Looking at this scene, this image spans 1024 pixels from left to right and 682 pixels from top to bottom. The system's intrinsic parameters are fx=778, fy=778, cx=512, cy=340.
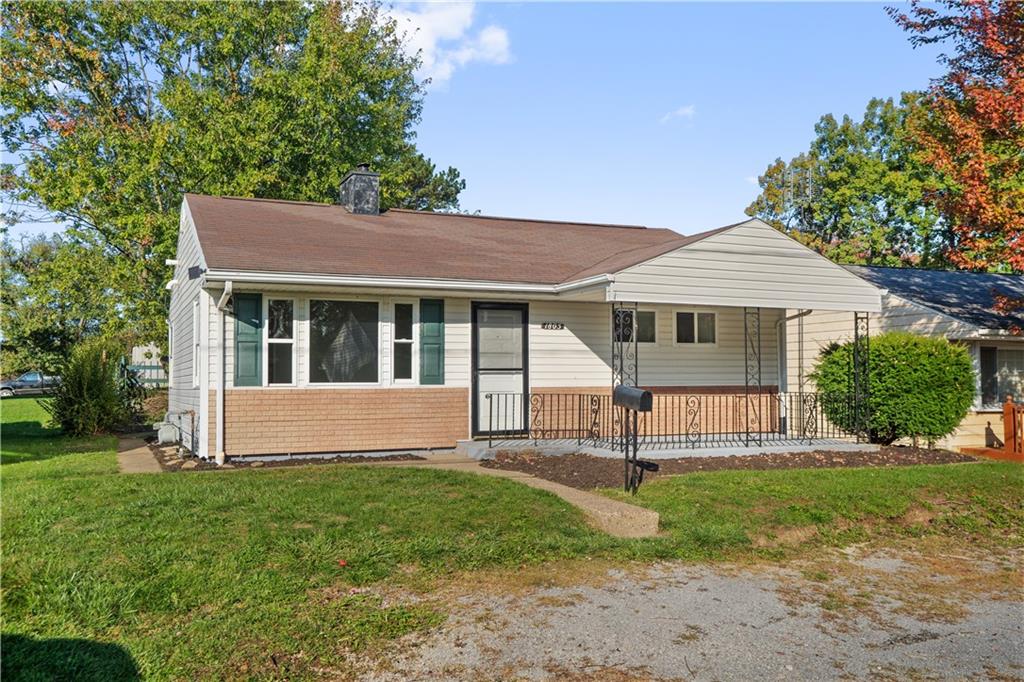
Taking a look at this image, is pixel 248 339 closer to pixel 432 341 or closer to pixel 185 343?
pixel 432 341

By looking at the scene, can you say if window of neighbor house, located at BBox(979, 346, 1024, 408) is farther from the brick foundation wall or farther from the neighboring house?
the brick foundation wall

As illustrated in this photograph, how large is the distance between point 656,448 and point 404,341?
4.22m

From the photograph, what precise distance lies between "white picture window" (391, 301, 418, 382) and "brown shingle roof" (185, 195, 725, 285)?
2.34ft

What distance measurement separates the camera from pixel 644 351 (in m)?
13.8

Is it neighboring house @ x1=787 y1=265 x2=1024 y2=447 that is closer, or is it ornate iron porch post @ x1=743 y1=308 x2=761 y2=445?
neighboring house @ x1=787 y1=265 x2=1024 y2=447

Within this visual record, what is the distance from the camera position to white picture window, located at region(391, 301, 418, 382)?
40.2 ft

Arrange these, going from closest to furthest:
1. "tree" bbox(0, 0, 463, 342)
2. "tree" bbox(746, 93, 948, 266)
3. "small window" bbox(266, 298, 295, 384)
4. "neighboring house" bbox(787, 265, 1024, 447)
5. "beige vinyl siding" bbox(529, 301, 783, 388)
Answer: "small window" bbox(266, 298, 295, 384) → "beige vinyl siding" bbox(529, 301, 783, 388) → "neighboring house" bbox(787, 265, 1024, 447) → "tree" bbox(0, 0, 463, 342) → "tree" bbox(746, 93, 948, 266)

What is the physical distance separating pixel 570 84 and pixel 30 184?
17323 millimetres

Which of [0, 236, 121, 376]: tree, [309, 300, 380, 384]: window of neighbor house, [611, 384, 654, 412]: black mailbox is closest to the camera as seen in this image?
A: [611, 384, 654, 412]: black mailbox

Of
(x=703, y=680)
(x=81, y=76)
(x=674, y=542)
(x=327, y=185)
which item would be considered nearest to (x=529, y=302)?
(x=674, y=542)

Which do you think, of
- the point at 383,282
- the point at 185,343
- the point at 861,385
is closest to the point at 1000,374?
the point at 861,385

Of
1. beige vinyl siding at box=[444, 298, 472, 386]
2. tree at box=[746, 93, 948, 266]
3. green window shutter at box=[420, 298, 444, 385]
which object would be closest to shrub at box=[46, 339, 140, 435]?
green window shutter at box=[420, 298, 444, 385]

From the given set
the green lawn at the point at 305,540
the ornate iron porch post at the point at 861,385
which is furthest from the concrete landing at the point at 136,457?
the ornate iron porch post at the point at 861,385

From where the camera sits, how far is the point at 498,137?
16.7m
